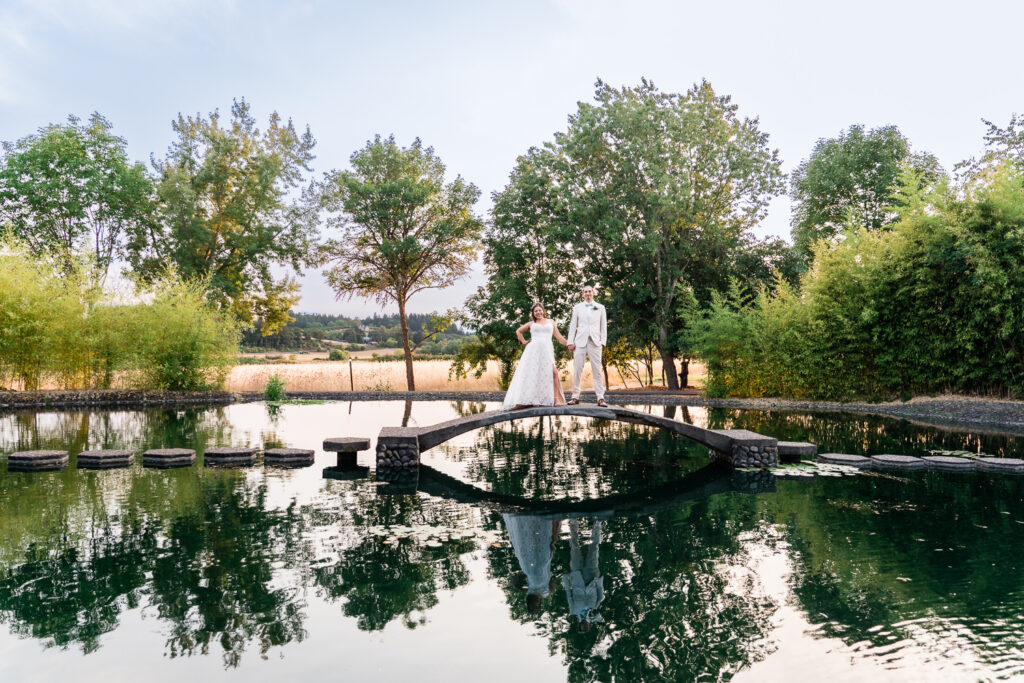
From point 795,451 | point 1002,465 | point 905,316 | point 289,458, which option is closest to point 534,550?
point 289,458

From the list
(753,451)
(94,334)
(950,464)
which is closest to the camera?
(950,464)

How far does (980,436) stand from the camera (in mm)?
12281

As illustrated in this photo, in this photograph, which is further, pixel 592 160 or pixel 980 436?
pixel 592 160

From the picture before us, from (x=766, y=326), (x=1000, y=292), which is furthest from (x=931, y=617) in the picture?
(x=766, y=326)

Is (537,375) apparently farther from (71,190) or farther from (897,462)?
(71,190)

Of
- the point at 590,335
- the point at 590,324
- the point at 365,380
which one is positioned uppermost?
the point at 590,324

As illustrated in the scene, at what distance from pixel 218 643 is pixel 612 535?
11.2 feet

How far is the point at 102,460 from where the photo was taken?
944cm

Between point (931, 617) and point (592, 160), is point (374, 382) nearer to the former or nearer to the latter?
point (592, 160)

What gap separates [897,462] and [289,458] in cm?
897

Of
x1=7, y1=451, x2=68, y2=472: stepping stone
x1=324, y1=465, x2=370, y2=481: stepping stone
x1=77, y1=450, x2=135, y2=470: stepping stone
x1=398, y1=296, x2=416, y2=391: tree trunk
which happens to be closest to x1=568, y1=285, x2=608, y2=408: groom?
x1=324, y1=465, x2=370, y2=481: stepping stone

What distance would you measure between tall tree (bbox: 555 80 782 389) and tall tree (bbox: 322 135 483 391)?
20.8ft

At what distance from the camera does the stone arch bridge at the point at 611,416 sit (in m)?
Answer: 9.34

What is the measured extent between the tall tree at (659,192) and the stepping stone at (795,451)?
12.9 m
